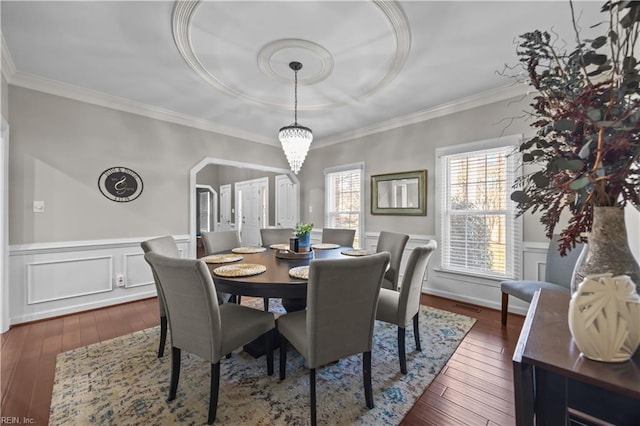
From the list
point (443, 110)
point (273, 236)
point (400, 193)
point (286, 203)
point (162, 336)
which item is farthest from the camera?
point (286, 203)

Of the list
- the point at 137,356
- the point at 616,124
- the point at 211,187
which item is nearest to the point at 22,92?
the point at 137,356

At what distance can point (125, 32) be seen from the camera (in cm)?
218

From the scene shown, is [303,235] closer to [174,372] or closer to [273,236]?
[273,236]

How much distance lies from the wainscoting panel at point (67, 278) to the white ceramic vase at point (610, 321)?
4.32 metres

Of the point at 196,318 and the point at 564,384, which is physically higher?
the point at 564,384

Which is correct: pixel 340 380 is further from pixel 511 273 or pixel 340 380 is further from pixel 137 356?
pixel 511 273

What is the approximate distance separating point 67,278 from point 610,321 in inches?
176

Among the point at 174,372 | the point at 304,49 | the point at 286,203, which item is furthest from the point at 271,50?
the point at 286,203

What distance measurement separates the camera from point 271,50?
242 cm

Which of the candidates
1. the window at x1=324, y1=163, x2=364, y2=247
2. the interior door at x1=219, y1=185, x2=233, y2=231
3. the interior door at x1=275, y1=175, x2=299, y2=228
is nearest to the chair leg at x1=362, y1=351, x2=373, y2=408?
the window at x1=324, y1=163, x2=364, y2=247

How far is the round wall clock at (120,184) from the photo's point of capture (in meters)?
3.40

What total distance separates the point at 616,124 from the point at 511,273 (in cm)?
305

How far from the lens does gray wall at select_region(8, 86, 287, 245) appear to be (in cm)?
290

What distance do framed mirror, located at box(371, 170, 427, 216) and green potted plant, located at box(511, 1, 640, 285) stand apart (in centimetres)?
303
